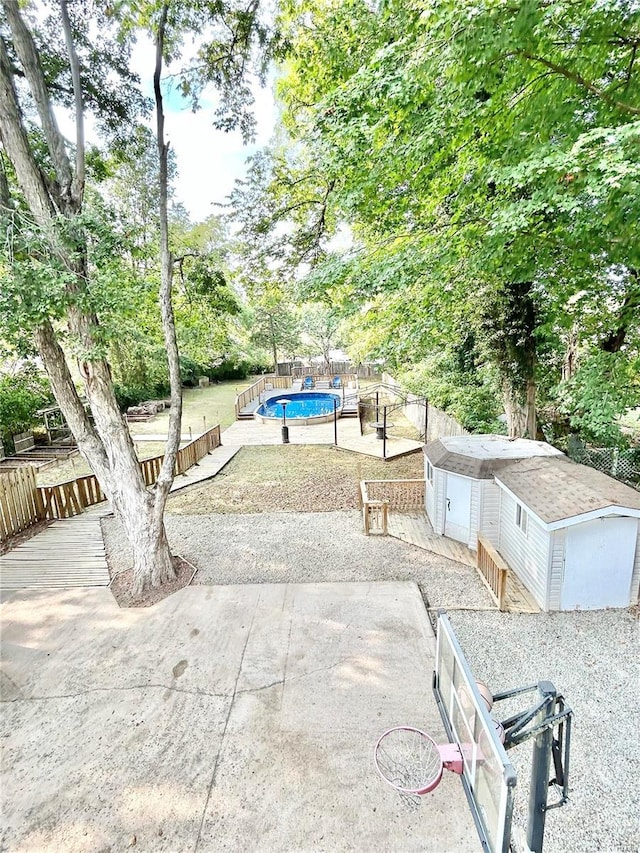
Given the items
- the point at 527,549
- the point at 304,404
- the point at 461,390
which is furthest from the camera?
the point at 304,404

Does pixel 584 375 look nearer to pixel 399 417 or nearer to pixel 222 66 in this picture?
pixel 222 66

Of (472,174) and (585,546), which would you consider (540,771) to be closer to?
(585,546)

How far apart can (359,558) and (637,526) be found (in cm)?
435

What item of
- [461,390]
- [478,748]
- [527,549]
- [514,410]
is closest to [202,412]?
[461,390]

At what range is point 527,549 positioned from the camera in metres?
6.39

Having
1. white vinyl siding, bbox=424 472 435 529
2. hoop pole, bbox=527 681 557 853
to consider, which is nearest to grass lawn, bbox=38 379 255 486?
white vinyl siding, bbox=424 472 435 529

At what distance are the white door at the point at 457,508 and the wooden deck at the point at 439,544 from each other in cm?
19

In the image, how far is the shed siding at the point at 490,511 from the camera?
740cm

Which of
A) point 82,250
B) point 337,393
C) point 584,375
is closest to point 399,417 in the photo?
point 337,393

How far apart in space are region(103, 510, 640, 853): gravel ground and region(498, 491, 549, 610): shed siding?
1.72 feet

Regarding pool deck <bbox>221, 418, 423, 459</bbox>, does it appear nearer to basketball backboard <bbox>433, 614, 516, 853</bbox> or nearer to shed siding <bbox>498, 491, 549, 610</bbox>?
shed siding <bbox>498, 491, 549, 610</bbox>

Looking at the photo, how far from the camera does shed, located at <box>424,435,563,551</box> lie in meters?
7.44

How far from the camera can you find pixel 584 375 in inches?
312

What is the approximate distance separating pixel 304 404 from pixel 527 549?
19.6 metres
